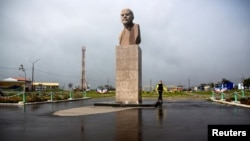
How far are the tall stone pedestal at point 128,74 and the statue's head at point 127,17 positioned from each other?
66.4 inches

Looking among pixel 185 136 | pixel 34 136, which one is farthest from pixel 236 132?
pixel 34 136

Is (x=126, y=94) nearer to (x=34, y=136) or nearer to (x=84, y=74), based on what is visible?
(x=34, y=136)

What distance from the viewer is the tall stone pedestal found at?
17625mm

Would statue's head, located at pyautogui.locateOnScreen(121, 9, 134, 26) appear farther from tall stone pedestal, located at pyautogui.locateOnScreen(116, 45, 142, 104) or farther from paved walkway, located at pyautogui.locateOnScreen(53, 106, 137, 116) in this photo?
paved walkway, located at pyautogui.locateOnScreen(53, 106, 137, 116)

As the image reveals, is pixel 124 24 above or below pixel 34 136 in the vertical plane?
above

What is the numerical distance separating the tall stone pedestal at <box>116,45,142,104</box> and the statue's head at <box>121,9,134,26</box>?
1687 mm

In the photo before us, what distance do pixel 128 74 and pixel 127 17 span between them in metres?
3.82

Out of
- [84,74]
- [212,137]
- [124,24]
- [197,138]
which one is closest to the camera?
[212,137]

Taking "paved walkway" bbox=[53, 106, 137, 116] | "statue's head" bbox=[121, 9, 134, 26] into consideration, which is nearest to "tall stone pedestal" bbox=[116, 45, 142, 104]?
"statue's head" bbox=[121, 9, 134, 26]

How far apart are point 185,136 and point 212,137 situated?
811 millimetres

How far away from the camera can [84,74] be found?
75.2 meters

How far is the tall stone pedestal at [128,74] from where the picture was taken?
1762 cm

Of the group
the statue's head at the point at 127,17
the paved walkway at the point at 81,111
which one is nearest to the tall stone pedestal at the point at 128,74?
the statue's head at the point at 127,17

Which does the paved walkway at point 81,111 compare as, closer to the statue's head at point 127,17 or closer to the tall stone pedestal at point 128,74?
the tall stone pedestal at point 128,74
